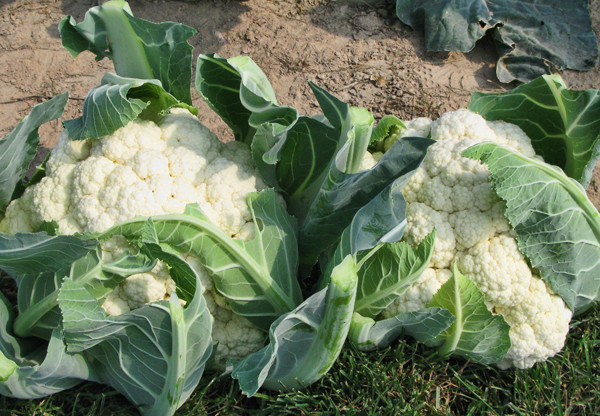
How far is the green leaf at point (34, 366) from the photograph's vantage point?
1847mm

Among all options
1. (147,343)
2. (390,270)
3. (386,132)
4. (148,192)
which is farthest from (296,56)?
(147,343)

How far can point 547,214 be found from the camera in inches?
74.4

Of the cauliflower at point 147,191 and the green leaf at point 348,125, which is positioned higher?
the green leaf at point 348,125

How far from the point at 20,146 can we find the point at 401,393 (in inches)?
66.4

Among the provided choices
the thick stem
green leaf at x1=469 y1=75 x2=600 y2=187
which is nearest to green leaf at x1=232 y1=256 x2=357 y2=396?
green leaf at x1=469 y1=75 x2=600 y2=187

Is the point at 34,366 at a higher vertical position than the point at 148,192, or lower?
lower

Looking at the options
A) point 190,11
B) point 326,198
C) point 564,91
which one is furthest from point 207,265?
point 190,11

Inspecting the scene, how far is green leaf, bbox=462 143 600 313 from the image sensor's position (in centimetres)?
187

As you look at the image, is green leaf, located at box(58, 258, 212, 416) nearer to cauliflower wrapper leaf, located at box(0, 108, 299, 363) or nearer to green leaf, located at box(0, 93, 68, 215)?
cauliflower wrapper leaf, located at box(0, 108, 299, 363)

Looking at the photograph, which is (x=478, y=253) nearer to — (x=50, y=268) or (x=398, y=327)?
(x=398, y=327)

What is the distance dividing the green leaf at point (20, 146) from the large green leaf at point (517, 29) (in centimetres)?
215

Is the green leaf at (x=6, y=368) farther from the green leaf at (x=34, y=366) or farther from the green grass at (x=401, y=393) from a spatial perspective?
the green grass at (x=401, y=393)

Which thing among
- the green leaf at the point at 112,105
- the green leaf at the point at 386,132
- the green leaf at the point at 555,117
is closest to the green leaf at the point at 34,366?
the green leaf at the point at 112,105

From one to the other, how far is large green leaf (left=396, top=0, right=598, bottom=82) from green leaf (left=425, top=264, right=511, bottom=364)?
1.81m
